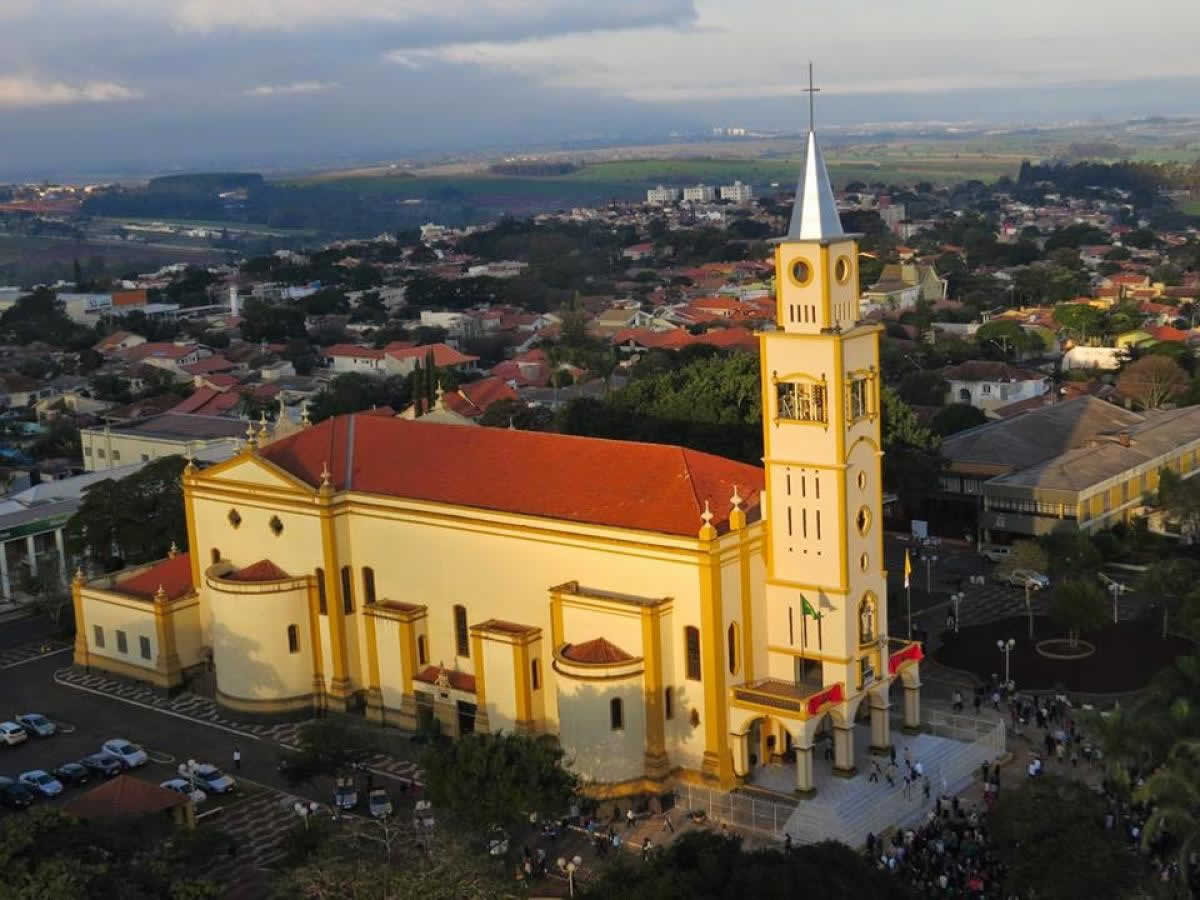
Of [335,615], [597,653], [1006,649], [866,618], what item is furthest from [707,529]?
[1006,649]

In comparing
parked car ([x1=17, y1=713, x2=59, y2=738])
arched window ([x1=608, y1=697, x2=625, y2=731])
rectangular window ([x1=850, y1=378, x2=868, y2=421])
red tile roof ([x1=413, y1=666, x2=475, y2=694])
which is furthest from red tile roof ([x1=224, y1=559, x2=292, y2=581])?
rectangular window ([x1=850, y1=378, x2=868, y2=421])

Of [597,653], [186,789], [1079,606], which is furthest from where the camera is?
[1079,606]

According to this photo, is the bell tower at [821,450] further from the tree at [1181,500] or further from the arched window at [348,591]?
the tree at [1181,500]

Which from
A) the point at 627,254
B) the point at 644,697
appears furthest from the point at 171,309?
the point at 644,697

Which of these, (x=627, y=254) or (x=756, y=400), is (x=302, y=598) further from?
(x=627, y=254)

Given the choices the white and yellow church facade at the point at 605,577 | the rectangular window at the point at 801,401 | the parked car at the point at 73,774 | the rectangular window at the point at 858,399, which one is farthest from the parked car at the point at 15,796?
the rectangular window at the point at 858,399

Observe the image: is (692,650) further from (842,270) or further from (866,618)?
(842,270)

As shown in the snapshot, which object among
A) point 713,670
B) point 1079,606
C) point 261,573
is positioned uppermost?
point 261,573
